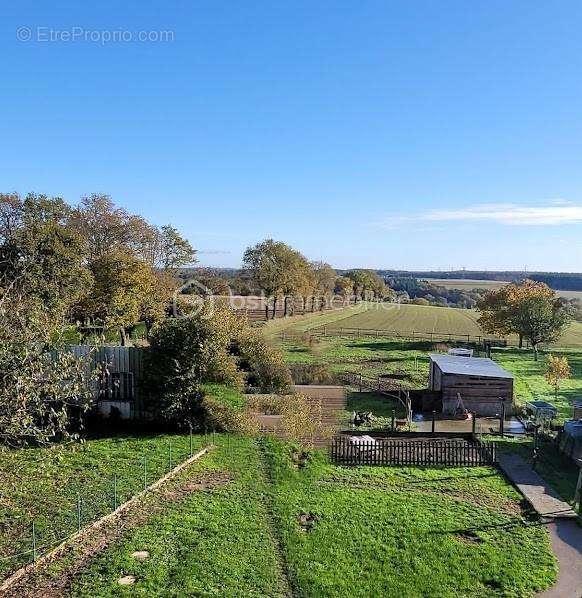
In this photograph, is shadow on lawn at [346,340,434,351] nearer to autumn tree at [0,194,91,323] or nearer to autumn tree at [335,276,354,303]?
autumn tree at [0,194,91,323]

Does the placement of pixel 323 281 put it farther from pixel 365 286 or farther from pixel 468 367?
pixel 468 367

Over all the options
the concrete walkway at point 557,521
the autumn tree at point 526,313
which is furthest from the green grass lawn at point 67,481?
the autumn tree at point 526,313

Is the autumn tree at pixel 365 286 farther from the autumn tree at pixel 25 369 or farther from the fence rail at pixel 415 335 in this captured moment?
the autumn tree at pixel 25 369

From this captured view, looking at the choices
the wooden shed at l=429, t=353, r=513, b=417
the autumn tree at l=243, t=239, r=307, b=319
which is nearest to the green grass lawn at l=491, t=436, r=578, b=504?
the wooden shed at l=429, t=353, r=513, b=417

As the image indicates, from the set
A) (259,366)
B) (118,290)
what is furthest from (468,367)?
(118,290)

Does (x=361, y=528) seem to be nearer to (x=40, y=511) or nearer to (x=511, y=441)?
(x=40, y=511)

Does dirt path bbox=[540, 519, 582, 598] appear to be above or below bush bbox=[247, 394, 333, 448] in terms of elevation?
below
